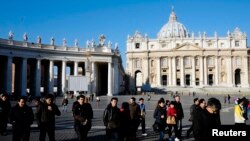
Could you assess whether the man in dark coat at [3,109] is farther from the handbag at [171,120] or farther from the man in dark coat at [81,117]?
the handbag at [171,120]

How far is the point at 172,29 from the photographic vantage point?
12294 cm

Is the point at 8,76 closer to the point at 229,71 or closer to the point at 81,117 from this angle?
the point at 81,117

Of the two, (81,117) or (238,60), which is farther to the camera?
(238,60)

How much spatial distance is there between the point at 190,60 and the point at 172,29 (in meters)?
31.7

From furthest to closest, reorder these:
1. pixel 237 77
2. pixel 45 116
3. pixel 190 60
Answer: pixel 237 77, pixel 190 60, pixel 45 116

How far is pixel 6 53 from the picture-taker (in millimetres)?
47438

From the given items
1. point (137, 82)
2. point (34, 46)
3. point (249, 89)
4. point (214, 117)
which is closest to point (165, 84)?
point (137, 82)

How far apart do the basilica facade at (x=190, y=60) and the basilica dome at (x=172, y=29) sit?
2671 cm

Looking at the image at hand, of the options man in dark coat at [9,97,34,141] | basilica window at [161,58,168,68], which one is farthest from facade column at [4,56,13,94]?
basilica window at [161,58,168,68]

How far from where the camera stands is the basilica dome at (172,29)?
121 metres

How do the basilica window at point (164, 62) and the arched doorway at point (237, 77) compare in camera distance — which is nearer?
the basilica window at point (164, 62)

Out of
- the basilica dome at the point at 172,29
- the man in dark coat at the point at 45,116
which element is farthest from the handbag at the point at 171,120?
the basilica dome at the point at 172,29

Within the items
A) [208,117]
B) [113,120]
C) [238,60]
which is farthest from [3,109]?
[238,60]

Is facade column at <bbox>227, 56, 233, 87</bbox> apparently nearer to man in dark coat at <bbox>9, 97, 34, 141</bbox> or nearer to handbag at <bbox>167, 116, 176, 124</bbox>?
handbag at <bbox>167, 116, 176, 124</bbox>
